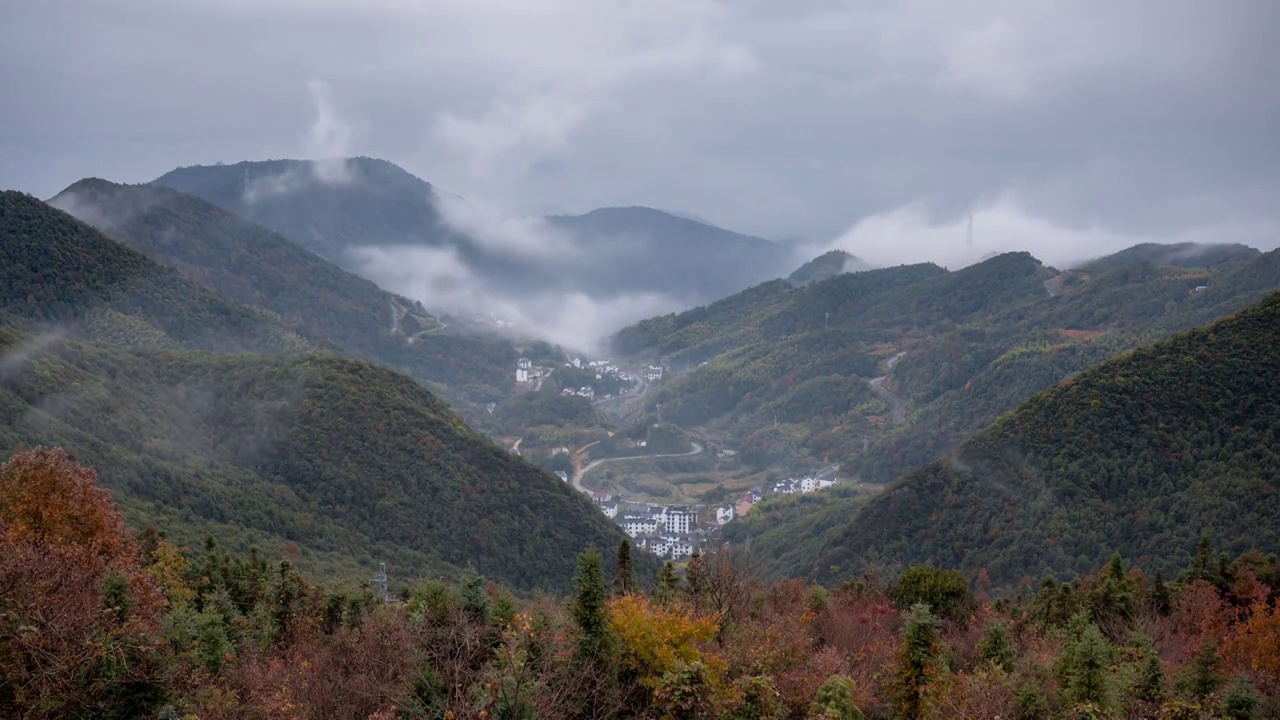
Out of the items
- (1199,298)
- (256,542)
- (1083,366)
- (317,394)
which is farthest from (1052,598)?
(1199,298)

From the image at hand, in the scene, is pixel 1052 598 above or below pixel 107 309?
below

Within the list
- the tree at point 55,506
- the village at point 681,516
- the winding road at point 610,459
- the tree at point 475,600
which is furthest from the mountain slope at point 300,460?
the winding road at point 610,459

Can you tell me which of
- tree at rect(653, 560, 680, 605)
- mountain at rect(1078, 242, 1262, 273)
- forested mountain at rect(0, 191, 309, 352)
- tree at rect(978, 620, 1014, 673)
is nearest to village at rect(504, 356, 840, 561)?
tree at rect(653, 560, 680, 605)

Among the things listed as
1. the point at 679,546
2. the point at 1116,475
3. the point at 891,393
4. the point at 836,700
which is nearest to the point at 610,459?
the point at 679,546

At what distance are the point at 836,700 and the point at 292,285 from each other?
143 metres

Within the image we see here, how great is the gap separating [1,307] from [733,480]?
80096mm

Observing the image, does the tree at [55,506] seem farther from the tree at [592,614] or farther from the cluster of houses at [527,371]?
the cluster of houses at [527,371]

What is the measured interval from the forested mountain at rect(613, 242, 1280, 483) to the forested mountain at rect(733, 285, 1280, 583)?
114 feet

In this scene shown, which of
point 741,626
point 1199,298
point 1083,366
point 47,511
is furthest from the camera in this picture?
point 1199,298

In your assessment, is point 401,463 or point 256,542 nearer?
point 256,542

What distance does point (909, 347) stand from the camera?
453ft

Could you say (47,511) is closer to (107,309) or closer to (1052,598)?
(1052,598)

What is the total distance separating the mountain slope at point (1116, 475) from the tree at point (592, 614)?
3812 cm

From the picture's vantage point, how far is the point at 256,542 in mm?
43250
